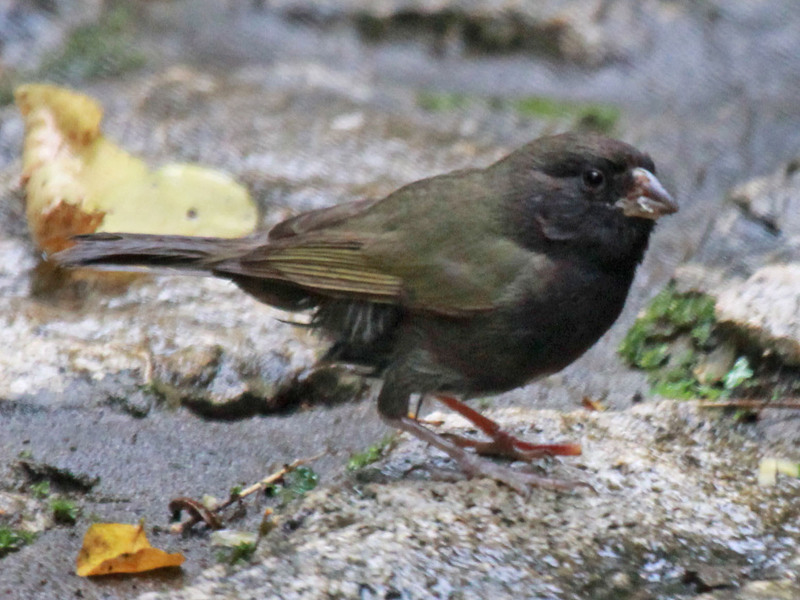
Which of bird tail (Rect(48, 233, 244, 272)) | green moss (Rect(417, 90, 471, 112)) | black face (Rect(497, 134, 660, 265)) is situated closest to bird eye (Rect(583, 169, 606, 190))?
black face (Rect(497, 134, 660, 265))

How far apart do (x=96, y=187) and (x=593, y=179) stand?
223 centimetres

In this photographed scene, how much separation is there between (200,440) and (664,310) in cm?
179

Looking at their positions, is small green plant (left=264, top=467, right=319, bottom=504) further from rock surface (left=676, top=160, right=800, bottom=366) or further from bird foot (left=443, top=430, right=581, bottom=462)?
rock surface (left=676, top=160, right=800, bottom=366)

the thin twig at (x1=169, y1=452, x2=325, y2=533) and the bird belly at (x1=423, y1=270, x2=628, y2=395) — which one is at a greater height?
the bird belly at (x1=423, y1=270, x2=628, y2=395)

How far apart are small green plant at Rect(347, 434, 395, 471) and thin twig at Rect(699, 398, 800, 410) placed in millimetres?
1026

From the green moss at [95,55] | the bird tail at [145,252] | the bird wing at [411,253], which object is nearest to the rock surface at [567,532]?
the bird wing at [411,253]

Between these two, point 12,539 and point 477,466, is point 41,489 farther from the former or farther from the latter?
point 477,466

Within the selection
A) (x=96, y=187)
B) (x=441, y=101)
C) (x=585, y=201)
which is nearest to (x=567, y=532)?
(x=585, y=201)

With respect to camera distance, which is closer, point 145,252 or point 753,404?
point 753,404

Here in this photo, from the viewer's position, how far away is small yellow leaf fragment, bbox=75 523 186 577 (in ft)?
9.67

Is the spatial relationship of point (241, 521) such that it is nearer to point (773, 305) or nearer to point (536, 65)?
point (773, 305)

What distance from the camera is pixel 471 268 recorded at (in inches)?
142

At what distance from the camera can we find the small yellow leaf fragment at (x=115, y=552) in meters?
2.95

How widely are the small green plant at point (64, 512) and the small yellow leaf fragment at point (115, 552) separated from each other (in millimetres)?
264
